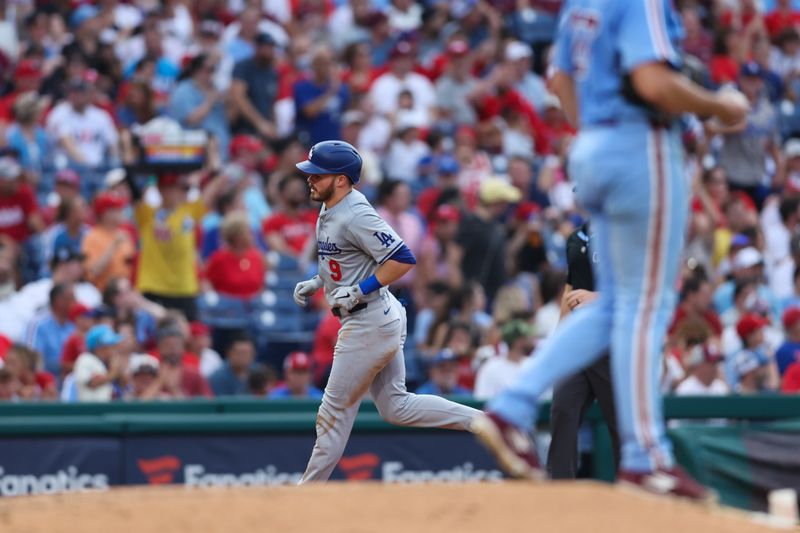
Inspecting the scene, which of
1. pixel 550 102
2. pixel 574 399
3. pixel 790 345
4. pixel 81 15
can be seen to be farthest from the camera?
pixel 550 102

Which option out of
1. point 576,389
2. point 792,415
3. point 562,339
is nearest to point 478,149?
point 792,415

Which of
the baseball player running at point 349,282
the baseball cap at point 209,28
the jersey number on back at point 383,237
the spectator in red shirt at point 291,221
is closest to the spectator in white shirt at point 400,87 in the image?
the baseball cap at point 209,28

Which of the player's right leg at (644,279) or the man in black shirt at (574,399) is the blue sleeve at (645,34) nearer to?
the player's right leg at (644,279)

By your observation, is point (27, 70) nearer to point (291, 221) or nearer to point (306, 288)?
point (291, 221)

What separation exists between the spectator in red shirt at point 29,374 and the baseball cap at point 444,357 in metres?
2.99

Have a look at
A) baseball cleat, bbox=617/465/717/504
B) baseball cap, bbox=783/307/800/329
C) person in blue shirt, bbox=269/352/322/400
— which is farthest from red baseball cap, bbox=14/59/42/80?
baseball cleat, bbox=617/465/717/504

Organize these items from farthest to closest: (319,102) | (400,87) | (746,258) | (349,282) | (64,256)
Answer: (400,87) < (319,102) < (746,258) < (64,256) < (349,282)

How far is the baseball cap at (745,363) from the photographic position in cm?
1222

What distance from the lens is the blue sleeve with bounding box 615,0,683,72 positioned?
5082 mm

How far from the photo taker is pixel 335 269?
7496mm

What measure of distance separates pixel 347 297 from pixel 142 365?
437cm

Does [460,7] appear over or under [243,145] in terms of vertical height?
over

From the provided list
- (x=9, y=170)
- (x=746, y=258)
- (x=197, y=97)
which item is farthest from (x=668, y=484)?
(x=197, y=97)

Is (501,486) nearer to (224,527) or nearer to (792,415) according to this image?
(224,527)
